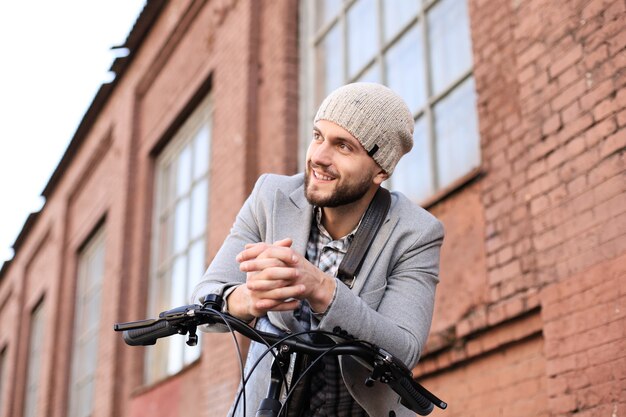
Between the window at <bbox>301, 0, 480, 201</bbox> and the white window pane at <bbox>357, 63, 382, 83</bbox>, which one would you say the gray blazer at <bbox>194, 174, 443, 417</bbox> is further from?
the white window pane at <bbox>357, 63, 382, 83</bbox>

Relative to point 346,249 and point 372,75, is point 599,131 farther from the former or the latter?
point 372,75

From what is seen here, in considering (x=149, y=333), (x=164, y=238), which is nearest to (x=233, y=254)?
(x=149, y=333)

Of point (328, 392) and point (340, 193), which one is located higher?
point (340, 193)

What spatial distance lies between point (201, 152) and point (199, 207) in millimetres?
623

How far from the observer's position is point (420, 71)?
651 cm

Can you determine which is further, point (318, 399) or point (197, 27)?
point (197, 27)

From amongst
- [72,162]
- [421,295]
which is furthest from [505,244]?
[72,162]

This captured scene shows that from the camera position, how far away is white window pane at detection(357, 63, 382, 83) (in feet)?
23.3

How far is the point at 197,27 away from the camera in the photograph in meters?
10.5

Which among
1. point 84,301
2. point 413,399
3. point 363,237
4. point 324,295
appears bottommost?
point 413,399

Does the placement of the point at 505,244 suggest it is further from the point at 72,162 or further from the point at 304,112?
the point at 72,162

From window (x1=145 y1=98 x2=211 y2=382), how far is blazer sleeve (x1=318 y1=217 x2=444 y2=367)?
6797 millimetres

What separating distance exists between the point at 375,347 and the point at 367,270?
1.06 ft

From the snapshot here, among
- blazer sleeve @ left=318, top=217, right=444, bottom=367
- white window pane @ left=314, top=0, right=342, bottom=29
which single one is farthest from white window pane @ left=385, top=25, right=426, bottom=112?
blazer sleeve @ left=318, top=217, right=444, bottom=367
